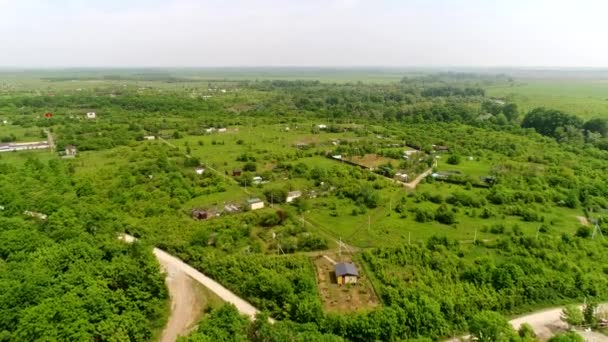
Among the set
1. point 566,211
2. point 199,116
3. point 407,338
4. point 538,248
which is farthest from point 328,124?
point 407,338

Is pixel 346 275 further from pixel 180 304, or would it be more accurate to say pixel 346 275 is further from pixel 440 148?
pixel 440 148

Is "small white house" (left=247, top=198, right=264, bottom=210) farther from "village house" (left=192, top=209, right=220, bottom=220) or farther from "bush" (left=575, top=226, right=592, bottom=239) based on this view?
"bush" (left=575, top=226, right=592, bottom=239)

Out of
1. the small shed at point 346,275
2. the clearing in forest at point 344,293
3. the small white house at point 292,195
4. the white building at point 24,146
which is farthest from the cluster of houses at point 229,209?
the white building at point 24,146

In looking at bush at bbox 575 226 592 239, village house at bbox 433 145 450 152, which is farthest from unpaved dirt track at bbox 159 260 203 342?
village house at bbox 433 145 450 152

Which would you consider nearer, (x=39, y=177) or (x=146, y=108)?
(x=39, y=177)

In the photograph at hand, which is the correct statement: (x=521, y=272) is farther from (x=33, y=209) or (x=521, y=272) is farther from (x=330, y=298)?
(x=33, y=209)
